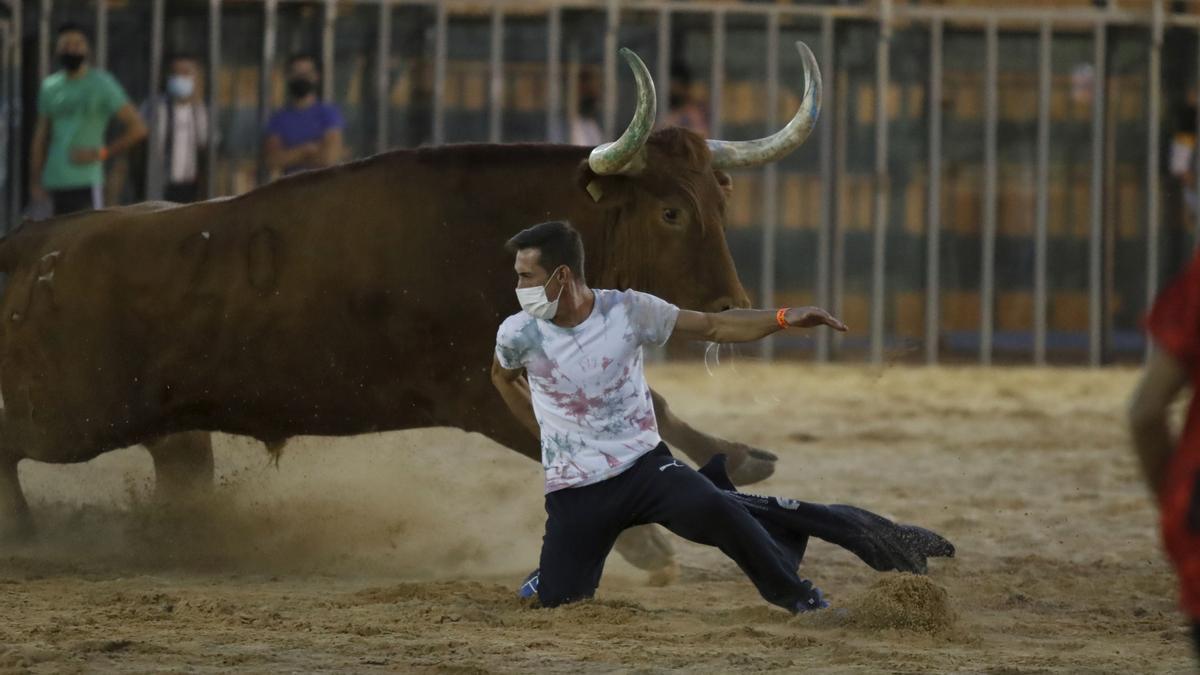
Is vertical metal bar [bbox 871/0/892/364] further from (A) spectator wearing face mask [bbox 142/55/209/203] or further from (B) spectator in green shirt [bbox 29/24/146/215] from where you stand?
(B) spectator in green shirt [bbox 29/24/146/215]

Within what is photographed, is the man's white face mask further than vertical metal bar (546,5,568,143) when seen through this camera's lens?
No

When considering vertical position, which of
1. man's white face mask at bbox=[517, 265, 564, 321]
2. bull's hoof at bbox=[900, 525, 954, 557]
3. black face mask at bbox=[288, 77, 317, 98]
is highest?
black face mask at bbox=[288, 77, 317, 98]

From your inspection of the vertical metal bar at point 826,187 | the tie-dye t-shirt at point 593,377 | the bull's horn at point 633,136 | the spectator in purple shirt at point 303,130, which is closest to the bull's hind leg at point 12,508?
the bull's horn at point 633,136

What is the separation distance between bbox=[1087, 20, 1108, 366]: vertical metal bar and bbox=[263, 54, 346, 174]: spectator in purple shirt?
6216 millimetres

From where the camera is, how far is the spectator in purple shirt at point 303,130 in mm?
12609

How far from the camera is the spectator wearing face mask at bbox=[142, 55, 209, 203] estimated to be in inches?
537

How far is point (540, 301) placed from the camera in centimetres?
572

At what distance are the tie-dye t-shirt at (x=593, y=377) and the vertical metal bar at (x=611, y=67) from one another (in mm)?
8876

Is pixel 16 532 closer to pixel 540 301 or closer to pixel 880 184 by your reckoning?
pixel 540 301

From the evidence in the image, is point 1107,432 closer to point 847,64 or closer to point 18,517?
point 847,64

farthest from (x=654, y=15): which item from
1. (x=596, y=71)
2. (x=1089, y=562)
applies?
(x=1089, y=562)

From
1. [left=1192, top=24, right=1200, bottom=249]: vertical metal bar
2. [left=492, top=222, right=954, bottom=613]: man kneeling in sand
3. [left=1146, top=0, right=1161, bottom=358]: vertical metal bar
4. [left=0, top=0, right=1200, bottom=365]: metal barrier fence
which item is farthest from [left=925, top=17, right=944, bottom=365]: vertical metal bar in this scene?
[left=492, top=222, right=954, bottom=613]: man kneeling in sand

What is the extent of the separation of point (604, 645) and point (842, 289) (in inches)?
416

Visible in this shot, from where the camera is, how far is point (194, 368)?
292 inches
